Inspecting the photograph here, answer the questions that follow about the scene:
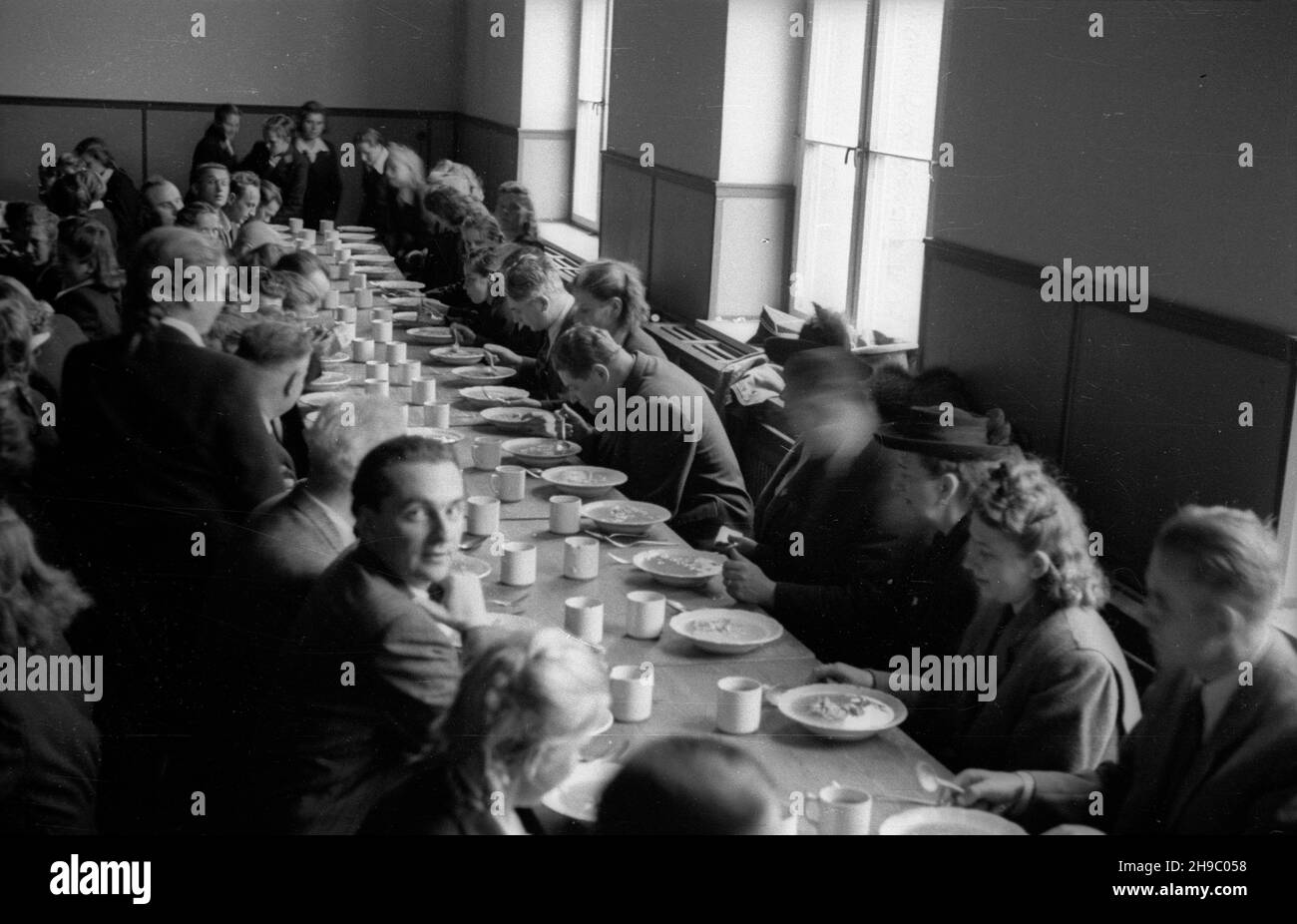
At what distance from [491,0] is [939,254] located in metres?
1.84

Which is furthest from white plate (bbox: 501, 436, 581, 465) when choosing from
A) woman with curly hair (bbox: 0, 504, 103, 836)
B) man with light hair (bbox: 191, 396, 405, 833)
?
woman with curly hair (bbox: 0, 504, 103, 836)

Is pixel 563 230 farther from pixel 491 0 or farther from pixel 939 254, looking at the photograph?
pixel 939 254

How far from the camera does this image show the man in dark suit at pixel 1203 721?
2.50m

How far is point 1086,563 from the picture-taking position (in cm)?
287

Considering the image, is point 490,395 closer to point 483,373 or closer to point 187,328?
point 483,373

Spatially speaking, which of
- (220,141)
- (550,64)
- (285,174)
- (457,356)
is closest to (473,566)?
(220,141)

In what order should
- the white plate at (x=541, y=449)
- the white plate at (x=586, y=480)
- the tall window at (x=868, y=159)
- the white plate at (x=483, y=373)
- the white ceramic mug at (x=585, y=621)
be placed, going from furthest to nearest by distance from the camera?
the white plate at (x=483, y=373) < the tall window at (x=868, y=159) < the white plate at (x=541, y=449) < the white plate at (x=586, y=480) < the white ceramic mug at (x=585, y=621)

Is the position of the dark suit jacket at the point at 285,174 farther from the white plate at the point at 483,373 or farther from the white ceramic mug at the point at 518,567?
the white ceramic mug at the point at 518,567

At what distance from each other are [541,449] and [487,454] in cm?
28

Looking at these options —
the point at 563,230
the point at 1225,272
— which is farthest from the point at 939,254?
the point at 563,230

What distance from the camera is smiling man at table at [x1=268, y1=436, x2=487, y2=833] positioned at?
2.66m

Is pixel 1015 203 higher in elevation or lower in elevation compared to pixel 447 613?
higher

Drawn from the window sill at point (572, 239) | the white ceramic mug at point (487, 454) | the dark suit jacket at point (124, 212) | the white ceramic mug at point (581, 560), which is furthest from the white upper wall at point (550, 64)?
the white ceramic mug at point (581, 560)
